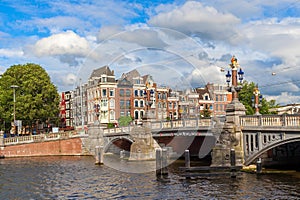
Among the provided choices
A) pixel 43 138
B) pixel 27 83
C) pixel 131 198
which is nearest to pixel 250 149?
pixel 131 198

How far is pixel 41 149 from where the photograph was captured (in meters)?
61.2

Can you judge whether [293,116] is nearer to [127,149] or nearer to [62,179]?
[62,179]

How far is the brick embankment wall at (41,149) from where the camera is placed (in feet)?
200

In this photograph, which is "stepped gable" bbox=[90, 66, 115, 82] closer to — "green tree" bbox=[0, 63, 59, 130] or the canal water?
"green tree" bbox=[0, 63, 59, 130]

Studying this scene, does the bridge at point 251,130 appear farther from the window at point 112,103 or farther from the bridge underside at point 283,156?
the window at point 112,103

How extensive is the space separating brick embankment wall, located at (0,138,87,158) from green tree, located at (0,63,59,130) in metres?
9.26

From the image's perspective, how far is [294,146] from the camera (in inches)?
1314

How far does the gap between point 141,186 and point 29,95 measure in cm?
4708

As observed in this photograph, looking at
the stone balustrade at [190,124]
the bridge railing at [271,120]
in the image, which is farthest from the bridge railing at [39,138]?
the bridge railing at [271,120]

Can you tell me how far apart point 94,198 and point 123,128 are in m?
27.4

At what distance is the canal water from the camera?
79.3 feet

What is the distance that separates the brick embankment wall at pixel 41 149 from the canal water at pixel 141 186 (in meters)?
23.6

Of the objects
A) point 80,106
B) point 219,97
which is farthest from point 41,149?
point 219,97

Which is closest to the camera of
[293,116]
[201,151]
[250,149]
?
[293,116]
